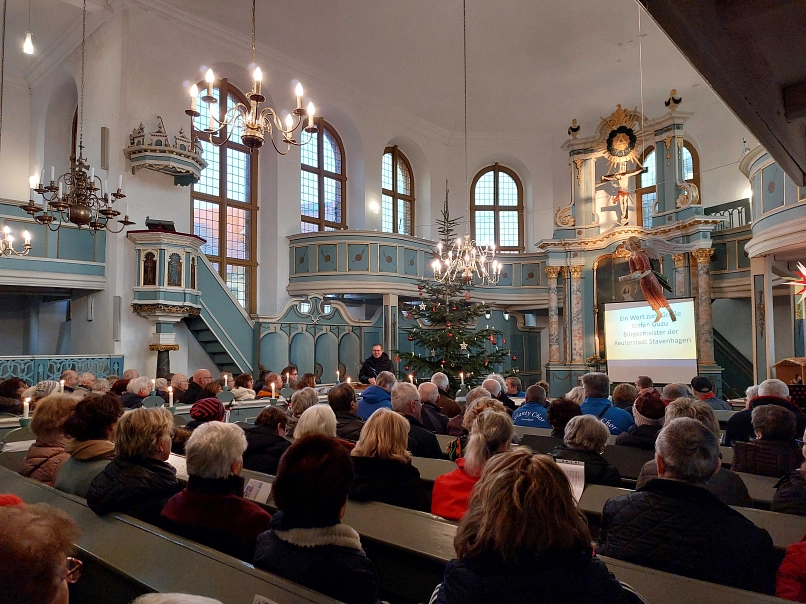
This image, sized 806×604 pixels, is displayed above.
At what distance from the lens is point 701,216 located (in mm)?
13102

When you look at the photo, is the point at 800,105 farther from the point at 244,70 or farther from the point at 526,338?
the point at 526,338

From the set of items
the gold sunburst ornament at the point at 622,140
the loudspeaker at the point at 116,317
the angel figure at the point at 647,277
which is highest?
the gold sunburst ornament at the point at 622,140

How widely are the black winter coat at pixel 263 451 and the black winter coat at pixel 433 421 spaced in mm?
2016

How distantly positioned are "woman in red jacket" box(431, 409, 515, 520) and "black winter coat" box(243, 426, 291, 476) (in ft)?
3.63

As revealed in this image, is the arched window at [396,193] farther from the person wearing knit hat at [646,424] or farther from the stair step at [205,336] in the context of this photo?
the person wearing knit hat at [646,424]

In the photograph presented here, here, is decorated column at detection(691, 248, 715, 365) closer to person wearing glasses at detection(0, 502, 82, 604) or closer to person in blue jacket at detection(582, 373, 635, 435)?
person in blue jacket at detection(582, 373, 635, 435)

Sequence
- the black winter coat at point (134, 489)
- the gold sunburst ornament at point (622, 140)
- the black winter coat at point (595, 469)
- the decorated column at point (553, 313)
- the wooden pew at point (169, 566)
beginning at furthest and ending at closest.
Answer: the decorated column at point (553, 313), the gold sunburst ornament at point (622, 140), the black winter coat at point (595, 469), the black winter coat at point (134, 489), the wooden pew at point (169, 566)

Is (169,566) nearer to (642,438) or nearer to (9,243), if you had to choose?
(642,438)

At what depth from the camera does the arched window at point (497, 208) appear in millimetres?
18641

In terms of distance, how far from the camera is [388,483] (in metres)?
2.79

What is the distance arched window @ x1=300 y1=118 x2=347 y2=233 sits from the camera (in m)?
15.1

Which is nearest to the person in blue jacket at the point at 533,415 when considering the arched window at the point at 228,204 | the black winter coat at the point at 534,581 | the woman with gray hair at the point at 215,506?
the woman with gray hair at the point at 215,506

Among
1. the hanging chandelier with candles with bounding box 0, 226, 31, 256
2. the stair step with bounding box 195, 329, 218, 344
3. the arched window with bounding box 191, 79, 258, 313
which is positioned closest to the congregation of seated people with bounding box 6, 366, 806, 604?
the hanging chandelier with candles with bounding box 0, 226, 31, 256

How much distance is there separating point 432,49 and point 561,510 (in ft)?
46.5
